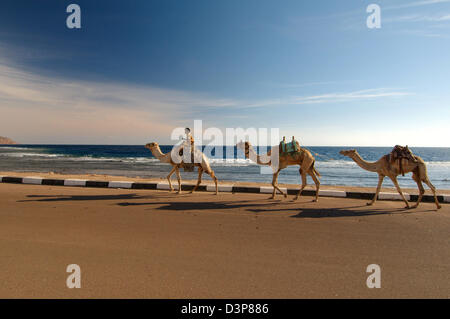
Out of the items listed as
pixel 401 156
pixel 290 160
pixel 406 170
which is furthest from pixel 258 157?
pixel 406 170

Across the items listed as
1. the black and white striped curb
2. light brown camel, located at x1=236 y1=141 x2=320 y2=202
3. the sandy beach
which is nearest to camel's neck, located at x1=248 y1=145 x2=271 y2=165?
light brown camel, located at x1=236 y1=141 x2=320 y2=202

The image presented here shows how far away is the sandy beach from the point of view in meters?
2.60

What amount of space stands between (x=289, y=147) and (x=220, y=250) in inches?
198

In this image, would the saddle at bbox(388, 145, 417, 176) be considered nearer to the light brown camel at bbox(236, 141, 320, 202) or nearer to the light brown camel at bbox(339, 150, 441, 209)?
the light brown camel at bbox(339, 150, 441, 209)

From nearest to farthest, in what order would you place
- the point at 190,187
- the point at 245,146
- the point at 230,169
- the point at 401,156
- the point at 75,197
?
1. the point at 401,156
2. the point at 75,197
3. the point at 245,146
4. the point at 190,187
5. the point at 230,169

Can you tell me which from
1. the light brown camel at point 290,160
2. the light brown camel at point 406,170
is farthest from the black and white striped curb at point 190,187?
the light brown camel at point 406,170

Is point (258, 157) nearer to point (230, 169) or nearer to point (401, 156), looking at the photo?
point (401, 156)

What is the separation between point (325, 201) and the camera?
7172mm

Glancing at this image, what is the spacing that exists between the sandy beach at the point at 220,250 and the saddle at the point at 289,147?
6.84 feet

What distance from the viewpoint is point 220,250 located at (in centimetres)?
356

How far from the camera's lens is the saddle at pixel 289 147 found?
7.75 metres

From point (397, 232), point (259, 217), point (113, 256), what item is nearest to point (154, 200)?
point (259, 217)

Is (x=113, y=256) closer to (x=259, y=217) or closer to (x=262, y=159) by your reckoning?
(x=259, y=217)

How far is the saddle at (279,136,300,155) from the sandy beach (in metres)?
2.09
